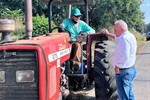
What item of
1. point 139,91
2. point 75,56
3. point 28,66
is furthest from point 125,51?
point 139,91

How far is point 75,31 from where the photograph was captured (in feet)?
21.1

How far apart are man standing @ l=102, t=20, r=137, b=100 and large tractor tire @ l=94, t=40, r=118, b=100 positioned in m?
0.30

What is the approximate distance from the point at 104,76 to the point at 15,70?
6.98 feet

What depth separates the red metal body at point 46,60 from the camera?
3791mm

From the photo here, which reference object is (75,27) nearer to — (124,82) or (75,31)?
(75,31)

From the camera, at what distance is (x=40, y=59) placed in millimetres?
3787

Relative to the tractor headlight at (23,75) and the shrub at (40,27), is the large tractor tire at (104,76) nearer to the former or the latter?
the tractor headlight at (23,75)

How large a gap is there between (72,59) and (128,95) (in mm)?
1273

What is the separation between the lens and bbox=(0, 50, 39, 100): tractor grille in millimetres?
3797

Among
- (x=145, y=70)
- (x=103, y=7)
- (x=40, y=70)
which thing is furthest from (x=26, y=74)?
(x=103, y=7)

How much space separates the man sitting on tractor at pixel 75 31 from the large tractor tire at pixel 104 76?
1.34 ft

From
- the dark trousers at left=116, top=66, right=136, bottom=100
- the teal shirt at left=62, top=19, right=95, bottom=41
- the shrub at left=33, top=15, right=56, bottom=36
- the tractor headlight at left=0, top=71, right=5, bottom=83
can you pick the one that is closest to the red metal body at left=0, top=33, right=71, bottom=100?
the tractor headlight at left=0, top=71, right=5, bottom=83

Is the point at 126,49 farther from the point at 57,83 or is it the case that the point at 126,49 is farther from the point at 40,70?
the point at 40,70

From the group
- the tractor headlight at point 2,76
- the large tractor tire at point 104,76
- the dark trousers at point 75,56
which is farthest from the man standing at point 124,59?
the tractor headlight at point 2,76
